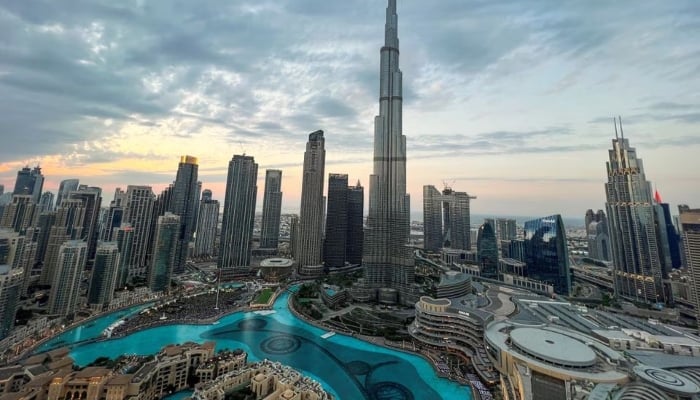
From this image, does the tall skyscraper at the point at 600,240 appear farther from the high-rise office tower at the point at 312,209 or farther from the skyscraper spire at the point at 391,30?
the high-rise office tower at the point at 312,209

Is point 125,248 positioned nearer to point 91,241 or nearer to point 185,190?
point 91,241

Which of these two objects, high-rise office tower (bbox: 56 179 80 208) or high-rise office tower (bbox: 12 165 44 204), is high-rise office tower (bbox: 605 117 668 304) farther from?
high-rise office tower (bbox: 56 179 80 208)

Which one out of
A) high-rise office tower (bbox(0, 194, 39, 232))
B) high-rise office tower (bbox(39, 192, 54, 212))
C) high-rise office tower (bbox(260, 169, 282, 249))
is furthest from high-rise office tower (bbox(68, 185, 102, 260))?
high-rise office tower (bbox(260, 169, 282, 249))

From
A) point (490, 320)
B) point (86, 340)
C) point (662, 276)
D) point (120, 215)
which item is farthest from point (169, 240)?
point (662, 276)

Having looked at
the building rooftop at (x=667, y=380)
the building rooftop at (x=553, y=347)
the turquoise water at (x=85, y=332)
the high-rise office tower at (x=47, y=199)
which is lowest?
the turquoise water at (x=85, y=332)

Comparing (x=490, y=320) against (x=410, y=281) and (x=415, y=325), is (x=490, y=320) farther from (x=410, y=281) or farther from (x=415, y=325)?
(x=410, y=281)

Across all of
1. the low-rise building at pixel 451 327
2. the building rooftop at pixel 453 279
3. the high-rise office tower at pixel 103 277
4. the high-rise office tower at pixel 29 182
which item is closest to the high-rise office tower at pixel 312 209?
the building rooftop at pixel 453 279
